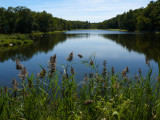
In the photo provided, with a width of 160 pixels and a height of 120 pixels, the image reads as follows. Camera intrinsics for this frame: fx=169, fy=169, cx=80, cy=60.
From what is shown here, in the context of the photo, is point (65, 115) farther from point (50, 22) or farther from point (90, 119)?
point (50, 22)

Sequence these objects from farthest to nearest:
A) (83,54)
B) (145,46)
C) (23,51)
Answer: (145,46) → (23,51) → (83,54)

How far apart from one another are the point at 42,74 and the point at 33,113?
77cm

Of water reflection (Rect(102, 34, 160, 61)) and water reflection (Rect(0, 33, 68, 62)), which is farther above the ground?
water reflection (Rect(102, 34, 160, 61))

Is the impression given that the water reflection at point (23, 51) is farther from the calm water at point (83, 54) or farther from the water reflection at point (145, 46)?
the water reflection at point (145, 46)

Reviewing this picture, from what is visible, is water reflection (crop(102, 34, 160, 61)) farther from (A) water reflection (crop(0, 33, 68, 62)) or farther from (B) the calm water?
(A) water reflection (crop(0, 33, 68, 62))

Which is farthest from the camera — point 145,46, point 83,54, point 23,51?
point 145,46

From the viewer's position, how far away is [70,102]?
3.51 m

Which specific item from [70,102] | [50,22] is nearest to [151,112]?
[70,102]

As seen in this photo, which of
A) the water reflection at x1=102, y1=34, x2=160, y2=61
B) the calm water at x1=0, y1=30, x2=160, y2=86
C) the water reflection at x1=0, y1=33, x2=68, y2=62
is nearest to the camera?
the calm water at x1=0, y1=30, x2=160, y2=86

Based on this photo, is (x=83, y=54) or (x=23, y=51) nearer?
(x=83, y=54)

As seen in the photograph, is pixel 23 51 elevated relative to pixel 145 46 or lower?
lower

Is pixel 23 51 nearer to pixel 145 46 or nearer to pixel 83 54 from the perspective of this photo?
pixel 83 54

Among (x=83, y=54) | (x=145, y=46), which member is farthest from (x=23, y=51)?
(x=145, y=46)

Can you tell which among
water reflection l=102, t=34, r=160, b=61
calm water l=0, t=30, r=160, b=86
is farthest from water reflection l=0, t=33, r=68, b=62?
water reflection l=102, t=34, r=160, b=61
